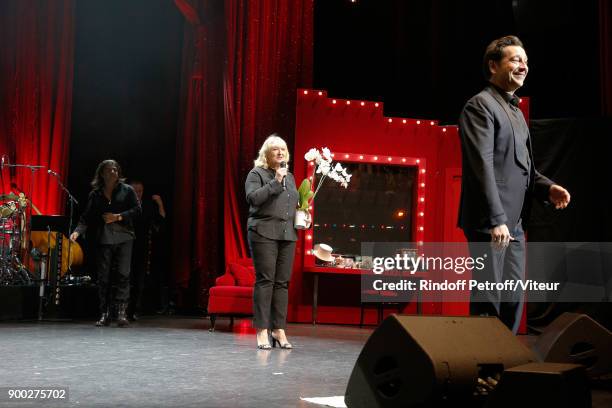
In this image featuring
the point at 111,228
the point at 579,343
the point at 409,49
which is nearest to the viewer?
the point at 579,343

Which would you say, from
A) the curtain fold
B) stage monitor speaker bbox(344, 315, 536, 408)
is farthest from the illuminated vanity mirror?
stage monitor speaker bbox(344, 315, 536, 408)

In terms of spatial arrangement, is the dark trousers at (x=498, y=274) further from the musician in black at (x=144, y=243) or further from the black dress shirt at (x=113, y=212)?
the musician in black at (x=144, y=243)

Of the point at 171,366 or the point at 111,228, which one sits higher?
the point at 111,228

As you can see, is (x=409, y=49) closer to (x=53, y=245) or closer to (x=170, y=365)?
(x=53, y=245)

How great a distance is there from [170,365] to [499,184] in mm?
2307

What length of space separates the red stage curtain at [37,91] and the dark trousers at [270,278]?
178 inches

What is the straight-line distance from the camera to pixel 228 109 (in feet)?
30.1

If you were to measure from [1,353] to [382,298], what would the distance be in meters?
4.74

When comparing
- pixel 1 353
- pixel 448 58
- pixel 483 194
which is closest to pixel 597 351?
pixel 483 194

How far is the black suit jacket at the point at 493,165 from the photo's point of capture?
3025 millimetres

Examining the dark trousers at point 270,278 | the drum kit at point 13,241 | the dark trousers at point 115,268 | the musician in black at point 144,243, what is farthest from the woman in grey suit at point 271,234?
the drum kit at point 13,241

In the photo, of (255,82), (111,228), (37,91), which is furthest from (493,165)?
(37,91)

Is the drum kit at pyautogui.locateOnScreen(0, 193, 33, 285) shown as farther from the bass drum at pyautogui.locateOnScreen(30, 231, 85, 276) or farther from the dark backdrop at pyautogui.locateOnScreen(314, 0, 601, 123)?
the dark backdrop at pyautogui.locateOnScreen(314, 0, 601, 123)

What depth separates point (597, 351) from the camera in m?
3.69
